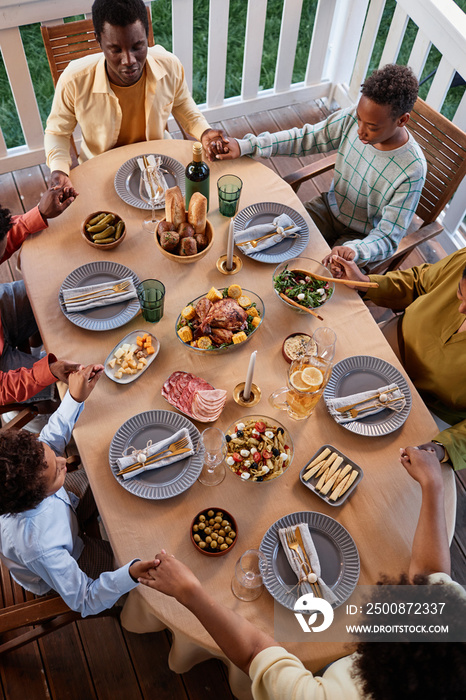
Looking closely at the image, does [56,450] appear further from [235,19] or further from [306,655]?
[235,19]

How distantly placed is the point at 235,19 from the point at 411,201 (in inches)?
110

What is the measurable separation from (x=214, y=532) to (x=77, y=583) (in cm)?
42

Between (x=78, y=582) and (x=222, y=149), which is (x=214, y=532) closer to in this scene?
(x=78, y=582)

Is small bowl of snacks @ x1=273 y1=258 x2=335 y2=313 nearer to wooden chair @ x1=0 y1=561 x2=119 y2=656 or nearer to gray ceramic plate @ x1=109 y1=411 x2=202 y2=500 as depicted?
gray ceramic plate @ x1=109 y1=411 x2=202 y2=500

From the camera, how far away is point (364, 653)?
51.8 inches

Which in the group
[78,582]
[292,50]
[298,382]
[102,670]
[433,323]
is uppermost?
[298,382]

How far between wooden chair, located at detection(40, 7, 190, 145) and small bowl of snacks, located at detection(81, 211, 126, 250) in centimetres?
98

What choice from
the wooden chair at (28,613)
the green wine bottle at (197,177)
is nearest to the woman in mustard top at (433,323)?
the green wine bottle at (197,177)

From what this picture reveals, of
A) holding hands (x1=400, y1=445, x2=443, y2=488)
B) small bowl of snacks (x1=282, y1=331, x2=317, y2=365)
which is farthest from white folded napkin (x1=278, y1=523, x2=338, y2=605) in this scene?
small bowl of snacks (x1=282, y1=331, x2=317, y2=365)

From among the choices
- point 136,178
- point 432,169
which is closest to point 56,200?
point 136,178

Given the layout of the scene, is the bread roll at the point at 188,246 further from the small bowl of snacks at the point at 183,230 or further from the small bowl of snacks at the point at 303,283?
the small bowl of snacks at the point at 303,283

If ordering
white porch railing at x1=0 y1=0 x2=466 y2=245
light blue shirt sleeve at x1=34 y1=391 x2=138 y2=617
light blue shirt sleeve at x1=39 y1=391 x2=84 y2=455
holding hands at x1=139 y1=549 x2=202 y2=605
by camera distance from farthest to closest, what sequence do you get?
white porch railing at x1=0 y1=0 x2=466 y2=245
light blue shirt sleeve at x1=39 y1=391 x2=84 y2=455
light blue shirt sleeve at x1=34 y1=391 x2=138 y2=617
holding hands at x1=139 y1=549 x2=202 y2=605

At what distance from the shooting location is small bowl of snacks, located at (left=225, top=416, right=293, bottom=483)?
1633 millimetres

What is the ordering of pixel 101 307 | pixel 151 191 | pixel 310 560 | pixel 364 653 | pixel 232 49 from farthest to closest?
1. pixel 232 49
2. pixel 151 191
3. pixel 101 307
4. pixel 310 560
5. pixel 364 653
